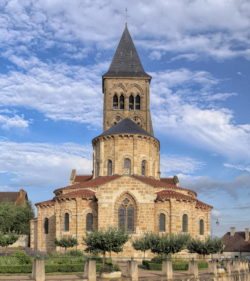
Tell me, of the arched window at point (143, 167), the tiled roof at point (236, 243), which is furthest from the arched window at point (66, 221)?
the tiled roof at point (236, 243)

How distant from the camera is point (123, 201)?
171 ft

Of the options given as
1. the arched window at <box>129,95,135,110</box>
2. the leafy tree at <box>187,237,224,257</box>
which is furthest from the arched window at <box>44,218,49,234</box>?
the arched window at <box>129,95,135,110</box>

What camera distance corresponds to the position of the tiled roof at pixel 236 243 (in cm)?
8488

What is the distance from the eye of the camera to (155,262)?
39.2 metres

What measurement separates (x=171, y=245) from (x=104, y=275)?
10964 mm

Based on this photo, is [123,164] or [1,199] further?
[1,199]

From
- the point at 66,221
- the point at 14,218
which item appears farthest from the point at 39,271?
the point at 14,218

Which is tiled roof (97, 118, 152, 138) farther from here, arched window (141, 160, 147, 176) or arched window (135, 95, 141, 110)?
arched window (135, 95, 141, 110)

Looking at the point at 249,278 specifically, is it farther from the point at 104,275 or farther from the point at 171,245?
the point at 104,275

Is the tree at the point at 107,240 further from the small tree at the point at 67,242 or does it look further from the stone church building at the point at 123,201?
the stone church building at the point at 123,201

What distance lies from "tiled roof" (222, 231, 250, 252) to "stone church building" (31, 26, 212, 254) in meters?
24.1

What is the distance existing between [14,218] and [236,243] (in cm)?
4241

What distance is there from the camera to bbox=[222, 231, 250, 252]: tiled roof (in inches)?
3342

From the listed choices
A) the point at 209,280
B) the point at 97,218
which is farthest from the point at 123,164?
the point at 209,280
